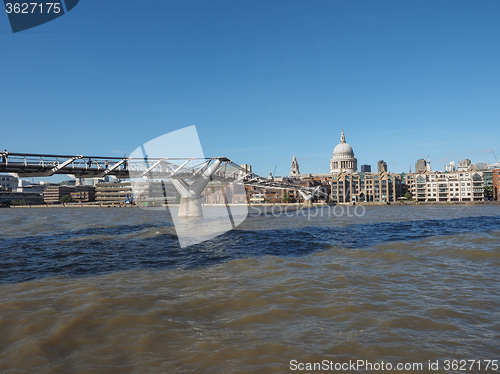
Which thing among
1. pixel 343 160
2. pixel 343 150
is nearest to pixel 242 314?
pixel 343 160

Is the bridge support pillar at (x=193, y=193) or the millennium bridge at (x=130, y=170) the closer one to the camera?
the millennium bridge at (x=130, y=170)

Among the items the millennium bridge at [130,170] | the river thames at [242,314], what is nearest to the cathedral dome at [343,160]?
the millennium bridge at [130,170]

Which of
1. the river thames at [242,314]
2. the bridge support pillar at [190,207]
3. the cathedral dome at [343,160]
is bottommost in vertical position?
the river thames at [242,314]

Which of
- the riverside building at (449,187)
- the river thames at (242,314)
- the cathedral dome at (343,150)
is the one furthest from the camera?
the cathedral dome at (343,150)

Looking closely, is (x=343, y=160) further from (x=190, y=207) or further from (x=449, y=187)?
(x=190, y=207)

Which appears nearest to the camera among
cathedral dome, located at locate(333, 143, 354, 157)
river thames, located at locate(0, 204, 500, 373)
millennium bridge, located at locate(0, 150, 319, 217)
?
river thames, located at locate(0, 204, 500, 373)

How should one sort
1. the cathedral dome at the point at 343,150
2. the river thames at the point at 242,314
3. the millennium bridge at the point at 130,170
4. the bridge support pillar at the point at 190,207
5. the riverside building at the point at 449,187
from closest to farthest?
1. the river thames at the point at 242,314
2. the millennium bridge at the point at 130,170
3. the bridge support pillar at the point at 190,207
4. the riverside building at the point at 449,187
5. the cathedral dome at the point at 343,150

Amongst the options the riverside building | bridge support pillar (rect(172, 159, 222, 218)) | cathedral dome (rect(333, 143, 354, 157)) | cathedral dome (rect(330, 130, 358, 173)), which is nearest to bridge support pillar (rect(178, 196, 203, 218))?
bridge support pillar (rect(172, 159, 222, 218))

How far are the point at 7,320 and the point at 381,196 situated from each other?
13805 cm

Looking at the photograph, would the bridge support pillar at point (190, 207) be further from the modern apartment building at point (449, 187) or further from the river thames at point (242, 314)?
the modern apartment building at point (449, 187)

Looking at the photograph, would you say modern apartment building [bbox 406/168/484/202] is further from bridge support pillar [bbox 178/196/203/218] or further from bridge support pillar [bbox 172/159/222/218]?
bridge support pillar [bbox 178/196/203/218]

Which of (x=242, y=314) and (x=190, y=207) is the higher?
(x=190, y=207)

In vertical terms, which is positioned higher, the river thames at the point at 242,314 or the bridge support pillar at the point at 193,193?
the bridge support pillar at the point at 193,193

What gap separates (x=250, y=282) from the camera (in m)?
10.5
